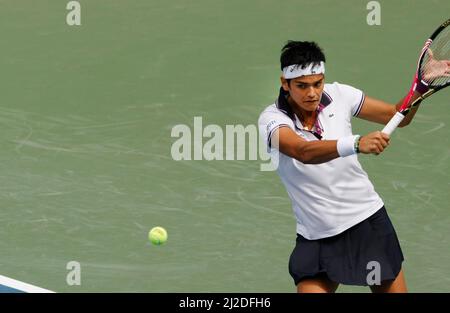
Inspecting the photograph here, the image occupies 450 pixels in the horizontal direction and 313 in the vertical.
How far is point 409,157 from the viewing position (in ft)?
40.7

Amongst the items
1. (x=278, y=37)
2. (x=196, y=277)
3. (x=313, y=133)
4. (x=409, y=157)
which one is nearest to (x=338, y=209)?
(x=313, y=133)

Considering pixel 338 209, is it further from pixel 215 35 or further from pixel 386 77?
pixel 215 35

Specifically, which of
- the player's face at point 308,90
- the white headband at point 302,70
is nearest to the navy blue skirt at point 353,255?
the player's face at point 308,90

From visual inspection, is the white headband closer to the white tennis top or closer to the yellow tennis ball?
the white tennis top

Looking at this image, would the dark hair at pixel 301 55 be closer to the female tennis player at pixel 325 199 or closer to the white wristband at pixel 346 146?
the female tennis player at pixel 325 199

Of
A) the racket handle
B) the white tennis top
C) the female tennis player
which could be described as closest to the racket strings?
the female tennis player

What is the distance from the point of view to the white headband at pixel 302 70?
8.33m

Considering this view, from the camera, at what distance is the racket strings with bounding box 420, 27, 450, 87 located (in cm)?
845

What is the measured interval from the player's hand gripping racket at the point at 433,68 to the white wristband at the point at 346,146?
426 mm

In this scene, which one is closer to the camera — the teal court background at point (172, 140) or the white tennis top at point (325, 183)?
the white tennis top at point (325, 183)

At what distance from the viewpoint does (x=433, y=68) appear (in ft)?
28.0

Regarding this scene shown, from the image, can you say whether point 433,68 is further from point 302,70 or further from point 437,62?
point 302,70

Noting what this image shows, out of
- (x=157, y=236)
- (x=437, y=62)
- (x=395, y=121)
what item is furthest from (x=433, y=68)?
(x=157, y=236)

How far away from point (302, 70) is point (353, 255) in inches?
47.5
